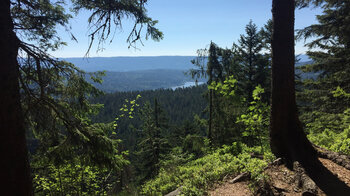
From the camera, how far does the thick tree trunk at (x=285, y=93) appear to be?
12.5 ft

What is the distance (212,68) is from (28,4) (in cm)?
954

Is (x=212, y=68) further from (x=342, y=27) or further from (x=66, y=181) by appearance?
(x=66, y=181)

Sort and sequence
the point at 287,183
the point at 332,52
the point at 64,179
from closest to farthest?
the point at 287,183 < the point at 64,179 < the point at 332,52

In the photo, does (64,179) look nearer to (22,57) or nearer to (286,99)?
(22,57)

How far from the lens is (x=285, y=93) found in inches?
155

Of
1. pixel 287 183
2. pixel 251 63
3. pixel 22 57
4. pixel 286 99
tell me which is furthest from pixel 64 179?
pixel 251 63

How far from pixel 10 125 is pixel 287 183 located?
15.1ft

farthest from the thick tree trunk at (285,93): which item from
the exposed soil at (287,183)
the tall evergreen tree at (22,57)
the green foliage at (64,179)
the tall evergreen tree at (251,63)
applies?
the tall evergreen tree at (251,63)

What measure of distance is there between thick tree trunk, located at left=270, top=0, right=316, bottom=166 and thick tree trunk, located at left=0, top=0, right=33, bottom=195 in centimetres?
455

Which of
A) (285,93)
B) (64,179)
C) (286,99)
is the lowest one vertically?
(64,179)

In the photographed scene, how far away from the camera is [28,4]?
12.6 feet

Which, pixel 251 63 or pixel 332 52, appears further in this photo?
pixel 251 63

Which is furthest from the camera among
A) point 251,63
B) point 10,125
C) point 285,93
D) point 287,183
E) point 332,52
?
point 251,63

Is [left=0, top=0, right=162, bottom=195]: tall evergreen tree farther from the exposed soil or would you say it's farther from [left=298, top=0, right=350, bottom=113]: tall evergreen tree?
[left=298, top=0, right=350, bottom=113]: tall evergreen tree
